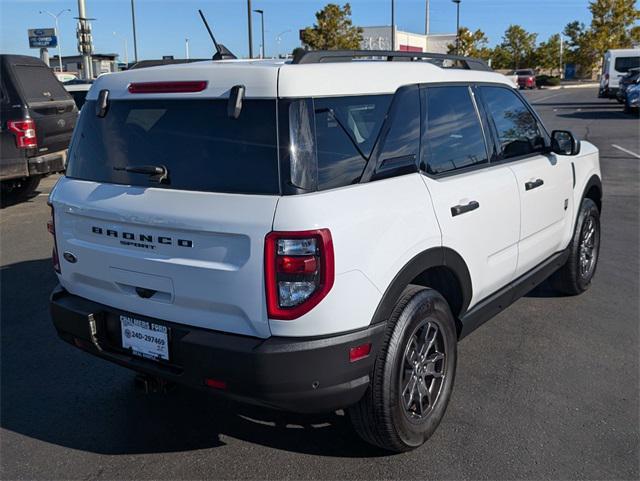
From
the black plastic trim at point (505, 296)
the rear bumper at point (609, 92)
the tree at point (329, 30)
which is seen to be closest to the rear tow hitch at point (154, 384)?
the black plastic trim at point (505, 296)

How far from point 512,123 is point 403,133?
4.83 ft

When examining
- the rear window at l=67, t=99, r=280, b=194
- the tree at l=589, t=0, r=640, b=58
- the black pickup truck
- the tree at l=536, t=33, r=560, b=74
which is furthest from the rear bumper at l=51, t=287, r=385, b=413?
the tree at l=536, t=33, r=560, b=74

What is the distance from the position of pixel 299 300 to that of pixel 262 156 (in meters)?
0.63

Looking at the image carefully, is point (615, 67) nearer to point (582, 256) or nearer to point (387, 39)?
point (582, 256)

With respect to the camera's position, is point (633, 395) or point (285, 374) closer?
point (285, 374)

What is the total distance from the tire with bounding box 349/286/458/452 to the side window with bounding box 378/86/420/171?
63 centimetres

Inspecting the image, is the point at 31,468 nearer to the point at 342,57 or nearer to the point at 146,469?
the point at 146,469

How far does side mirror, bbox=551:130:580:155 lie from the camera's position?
4676 millimetres

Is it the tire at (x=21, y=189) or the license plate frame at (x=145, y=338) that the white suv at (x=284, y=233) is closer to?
the license plate frame at (x=145, y=338)

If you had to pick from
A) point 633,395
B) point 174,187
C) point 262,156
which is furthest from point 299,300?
point 633,395

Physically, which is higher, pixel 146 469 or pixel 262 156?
pixel 262 156

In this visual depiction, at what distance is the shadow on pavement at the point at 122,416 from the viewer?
11.0 ft

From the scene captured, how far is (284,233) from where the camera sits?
2.58 meters

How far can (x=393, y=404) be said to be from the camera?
298 centimetres
